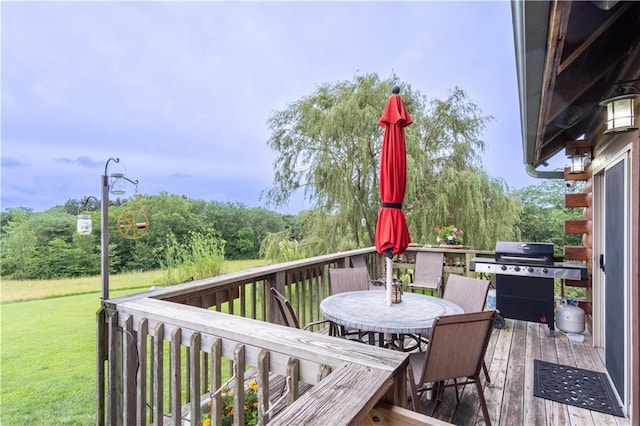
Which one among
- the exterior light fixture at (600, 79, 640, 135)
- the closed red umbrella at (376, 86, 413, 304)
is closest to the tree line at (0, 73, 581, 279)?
the closed red umbrella at (376, 86, 413, 304)

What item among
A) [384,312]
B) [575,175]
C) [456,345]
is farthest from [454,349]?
[575,175]

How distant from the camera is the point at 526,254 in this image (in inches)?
161

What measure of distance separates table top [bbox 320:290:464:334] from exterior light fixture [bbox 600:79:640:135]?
68.5 inches

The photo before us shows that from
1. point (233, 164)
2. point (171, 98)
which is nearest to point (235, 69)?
point (171, 98)

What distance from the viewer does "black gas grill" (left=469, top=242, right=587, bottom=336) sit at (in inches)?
153

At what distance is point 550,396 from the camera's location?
251 cm

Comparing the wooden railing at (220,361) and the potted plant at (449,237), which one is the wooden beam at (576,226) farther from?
the wooden railing at (220,361)

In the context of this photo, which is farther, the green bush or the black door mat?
the green bush

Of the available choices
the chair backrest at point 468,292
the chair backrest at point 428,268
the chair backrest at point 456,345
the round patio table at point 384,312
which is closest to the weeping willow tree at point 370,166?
the chair backrest at point 428,268

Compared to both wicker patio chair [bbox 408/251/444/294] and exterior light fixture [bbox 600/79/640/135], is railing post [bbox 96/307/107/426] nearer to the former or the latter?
exterior light fixture [bbox 600/79/640/135]

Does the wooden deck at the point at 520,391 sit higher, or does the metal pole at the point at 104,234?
the metal pole at the point at 104,234

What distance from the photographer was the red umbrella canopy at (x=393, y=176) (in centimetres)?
248

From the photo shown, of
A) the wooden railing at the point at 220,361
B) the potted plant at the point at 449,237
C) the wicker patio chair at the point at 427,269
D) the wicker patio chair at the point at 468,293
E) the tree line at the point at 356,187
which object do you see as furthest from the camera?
the tree line at the point at 356,187

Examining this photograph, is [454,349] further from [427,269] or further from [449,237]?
[449,237]
